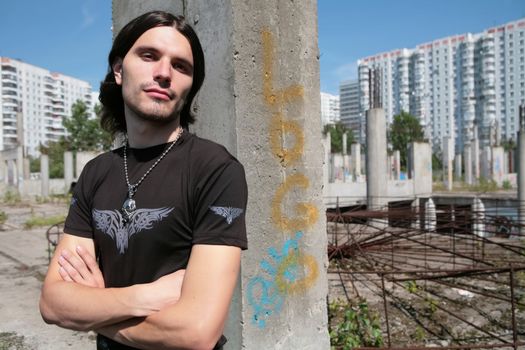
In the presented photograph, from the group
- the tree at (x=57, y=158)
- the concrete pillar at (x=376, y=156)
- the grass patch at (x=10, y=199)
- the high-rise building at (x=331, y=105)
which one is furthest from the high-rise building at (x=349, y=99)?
the concrete pillar at (x=376, y=156)

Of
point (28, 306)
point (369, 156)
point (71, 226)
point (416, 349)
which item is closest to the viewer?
point (71, 226)

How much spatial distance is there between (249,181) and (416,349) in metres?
1.88

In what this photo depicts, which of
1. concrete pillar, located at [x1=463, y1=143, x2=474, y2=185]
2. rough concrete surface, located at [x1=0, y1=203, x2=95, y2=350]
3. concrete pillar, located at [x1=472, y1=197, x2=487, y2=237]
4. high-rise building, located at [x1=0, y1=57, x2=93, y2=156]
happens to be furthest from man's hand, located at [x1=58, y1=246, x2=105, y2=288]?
high-rise building, located at [x1=0, y1=57, x2=93, y2=156]

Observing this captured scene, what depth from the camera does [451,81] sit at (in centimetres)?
8569

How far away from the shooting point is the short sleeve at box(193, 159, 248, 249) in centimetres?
133

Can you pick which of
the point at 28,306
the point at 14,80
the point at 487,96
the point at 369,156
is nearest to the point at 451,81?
the point at 487,96

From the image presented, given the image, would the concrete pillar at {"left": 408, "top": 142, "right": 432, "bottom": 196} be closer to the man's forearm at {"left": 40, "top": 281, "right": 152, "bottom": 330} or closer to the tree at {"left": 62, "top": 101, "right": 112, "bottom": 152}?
the man's forearm at {"left": 40, "top": 281, "right": 152, "bottom": 330}

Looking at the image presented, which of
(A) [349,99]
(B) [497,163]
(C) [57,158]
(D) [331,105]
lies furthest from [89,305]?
(D) [331,105]

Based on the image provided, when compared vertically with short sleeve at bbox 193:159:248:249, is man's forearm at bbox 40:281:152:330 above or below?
below

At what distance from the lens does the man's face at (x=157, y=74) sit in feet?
4.91

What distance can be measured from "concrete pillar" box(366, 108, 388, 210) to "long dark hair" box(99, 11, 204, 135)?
1235 cm

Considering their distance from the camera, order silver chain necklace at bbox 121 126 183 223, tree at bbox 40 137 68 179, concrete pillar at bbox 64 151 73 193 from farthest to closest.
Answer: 1. tree at bbox 40 137 68 179
2. concrete pillar at bbox 64 151 73 193
3. silver chain necklace at bbox 121 126 183 223

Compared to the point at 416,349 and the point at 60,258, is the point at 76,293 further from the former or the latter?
the point at 416,349

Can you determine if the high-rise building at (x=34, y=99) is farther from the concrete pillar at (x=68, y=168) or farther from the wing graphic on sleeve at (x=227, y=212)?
the wing graphic on sleeve at (x=227, y=212)
